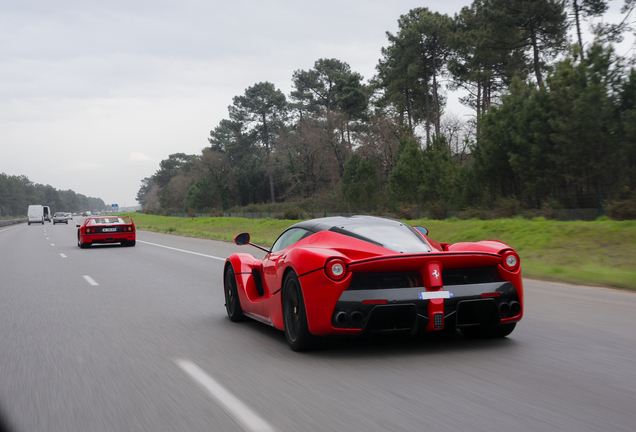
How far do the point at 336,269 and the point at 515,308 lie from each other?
5.27 feet

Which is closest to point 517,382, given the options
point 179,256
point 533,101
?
point 179,256

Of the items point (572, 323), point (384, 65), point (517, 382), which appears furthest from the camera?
point (384, 65)

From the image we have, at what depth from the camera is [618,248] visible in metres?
14.4

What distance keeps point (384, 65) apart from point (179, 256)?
38.6 m

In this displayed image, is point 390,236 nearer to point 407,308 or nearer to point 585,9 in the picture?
point 407,308

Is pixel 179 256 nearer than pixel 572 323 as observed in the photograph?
No

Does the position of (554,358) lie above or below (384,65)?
below

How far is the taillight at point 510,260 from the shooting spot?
5.35 m

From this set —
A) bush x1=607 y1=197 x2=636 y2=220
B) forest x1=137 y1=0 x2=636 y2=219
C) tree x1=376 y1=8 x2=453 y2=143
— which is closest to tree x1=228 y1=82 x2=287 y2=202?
forest x1=137 y1=0 x2=636 y2=219

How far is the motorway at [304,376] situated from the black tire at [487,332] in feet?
0.34

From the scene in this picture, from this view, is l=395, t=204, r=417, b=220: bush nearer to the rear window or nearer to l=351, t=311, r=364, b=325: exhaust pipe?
the rear window

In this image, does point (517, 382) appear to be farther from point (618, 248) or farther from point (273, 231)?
point (273, 231)

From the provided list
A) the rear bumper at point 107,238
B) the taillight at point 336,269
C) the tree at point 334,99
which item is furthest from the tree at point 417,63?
the taillight at point 336,269

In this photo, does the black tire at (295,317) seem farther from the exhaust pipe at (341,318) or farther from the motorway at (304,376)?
the exhaust pipe at (341,318)
